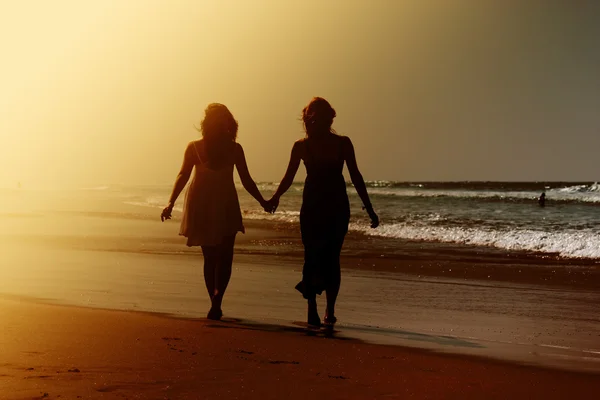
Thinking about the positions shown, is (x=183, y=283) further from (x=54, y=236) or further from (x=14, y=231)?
(x=14, y=231)

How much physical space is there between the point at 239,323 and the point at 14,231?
13792 millimetres

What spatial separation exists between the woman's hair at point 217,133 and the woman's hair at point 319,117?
70 cm

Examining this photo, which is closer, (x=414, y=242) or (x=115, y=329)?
(x=115, y=329)

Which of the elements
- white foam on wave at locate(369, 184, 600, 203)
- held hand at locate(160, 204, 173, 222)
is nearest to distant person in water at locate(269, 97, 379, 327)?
held hand at locate(160, 204, 173, 222)

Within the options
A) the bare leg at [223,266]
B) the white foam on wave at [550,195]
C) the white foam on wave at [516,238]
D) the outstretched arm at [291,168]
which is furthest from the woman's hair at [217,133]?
the white foam on wave at [550,195]

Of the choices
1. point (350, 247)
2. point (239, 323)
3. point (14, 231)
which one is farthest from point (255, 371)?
point (14, 231)

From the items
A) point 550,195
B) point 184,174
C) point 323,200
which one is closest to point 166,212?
point 184,174

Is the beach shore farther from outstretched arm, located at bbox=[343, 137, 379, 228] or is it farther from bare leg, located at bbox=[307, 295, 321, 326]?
outstretched arm, located at bbox=[343, 137, 379, 228]

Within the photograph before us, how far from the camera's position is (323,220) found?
661 centimetres

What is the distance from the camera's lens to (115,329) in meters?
5.64

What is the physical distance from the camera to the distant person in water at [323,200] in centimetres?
660

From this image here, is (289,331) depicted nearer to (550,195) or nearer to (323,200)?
(323,200)

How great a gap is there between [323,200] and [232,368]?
244 centimetres

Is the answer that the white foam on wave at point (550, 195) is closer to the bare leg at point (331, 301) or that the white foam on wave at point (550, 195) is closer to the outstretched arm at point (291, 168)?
the outstretched arm at point (291, 168)
